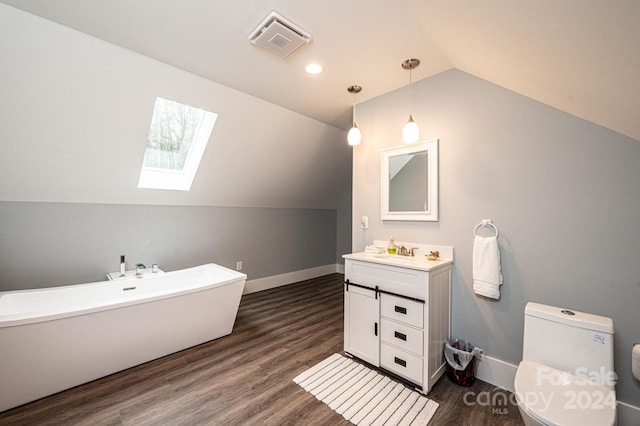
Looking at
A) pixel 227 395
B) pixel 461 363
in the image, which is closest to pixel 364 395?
pixel 461 363

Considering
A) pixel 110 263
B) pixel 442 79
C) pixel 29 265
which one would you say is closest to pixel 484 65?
pixel 442 79

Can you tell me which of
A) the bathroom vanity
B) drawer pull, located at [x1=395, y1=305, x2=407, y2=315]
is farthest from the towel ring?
drawer pull, located at [x1=395, y1=305, x2=407, y2=315]

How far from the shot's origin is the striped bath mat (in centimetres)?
168

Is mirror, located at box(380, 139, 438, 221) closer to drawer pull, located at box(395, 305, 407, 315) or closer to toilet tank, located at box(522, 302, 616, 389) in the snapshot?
drawer pull, located at box(395, 305, 407, 315)

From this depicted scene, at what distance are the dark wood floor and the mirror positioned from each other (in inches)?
56.3

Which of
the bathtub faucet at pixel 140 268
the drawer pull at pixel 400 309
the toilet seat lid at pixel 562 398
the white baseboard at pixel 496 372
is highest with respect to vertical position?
the bathtub faucet at pixel 140 268

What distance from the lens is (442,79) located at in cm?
226

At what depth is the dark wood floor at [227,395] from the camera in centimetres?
166

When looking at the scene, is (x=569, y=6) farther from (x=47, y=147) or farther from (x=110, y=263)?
(x=110, y=263)

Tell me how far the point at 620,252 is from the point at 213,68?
3233 millimetres

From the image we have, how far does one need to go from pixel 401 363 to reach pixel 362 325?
0.42 meters

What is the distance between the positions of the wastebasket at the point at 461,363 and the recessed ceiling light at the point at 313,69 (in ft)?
8.45

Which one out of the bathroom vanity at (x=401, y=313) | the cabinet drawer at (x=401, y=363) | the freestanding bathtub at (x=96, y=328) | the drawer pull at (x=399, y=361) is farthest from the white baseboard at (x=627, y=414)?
the freestanding bathtub at (x=96, y=328)

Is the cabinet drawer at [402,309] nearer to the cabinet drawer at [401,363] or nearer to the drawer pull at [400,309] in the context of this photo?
the drawer pull at [400,309]
